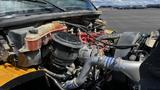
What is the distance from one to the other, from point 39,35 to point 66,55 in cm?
37

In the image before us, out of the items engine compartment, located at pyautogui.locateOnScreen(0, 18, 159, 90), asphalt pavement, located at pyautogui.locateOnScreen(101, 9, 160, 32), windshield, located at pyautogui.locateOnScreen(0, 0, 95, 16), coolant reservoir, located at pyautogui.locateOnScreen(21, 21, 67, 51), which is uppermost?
windshield, located at pyautogui.locateOnScreen(0, 0, 95, 16)

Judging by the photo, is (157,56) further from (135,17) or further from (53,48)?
(135,17)

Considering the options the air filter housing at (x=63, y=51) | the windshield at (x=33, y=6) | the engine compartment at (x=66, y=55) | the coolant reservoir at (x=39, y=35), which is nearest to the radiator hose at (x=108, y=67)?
the engine compartment at (x=66, y=55)

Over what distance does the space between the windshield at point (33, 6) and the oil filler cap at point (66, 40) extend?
610 millimetres

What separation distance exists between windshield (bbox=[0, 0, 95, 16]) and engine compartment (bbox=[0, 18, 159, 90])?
314 millimetres

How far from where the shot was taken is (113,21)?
688 inches

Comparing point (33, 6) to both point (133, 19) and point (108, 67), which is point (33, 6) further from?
point (133, 19)

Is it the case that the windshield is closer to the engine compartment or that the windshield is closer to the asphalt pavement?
the engine compartment

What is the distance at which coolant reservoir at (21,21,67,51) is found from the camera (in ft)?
14.3

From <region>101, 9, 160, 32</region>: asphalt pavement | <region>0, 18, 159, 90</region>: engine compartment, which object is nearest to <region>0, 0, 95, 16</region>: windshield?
<region>0, 18, 159, 90</region>: engine compartment

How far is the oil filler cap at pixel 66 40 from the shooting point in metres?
4.47

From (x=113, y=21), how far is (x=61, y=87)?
13.2m

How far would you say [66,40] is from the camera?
178 inches

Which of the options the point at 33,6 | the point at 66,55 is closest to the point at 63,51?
the point at 66,55
